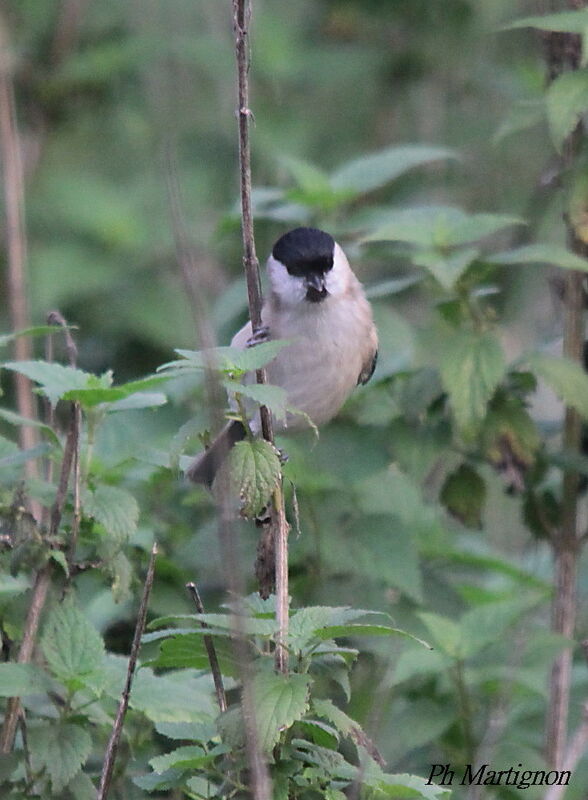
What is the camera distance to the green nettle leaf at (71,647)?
205cm

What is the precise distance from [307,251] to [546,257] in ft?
1.96

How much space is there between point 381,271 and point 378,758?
3859 mm

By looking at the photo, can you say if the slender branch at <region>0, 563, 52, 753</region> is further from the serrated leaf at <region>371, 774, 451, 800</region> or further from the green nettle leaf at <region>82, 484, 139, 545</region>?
the serrated leaf at <region>371, 774, 451, 800</region>

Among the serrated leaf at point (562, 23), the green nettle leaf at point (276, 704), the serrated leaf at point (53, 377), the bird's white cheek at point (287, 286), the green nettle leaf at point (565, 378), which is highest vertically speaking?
the serrated leaf at point (562, 23)

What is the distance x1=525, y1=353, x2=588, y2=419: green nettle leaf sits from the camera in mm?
3102

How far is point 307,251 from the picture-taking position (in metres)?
3.12

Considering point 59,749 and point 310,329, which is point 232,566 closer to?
point 59,749

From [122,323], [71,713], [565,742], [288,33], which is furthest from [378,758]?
[288,33]

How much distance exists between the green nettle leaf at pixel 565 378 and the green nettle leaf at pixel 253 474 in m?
1.35

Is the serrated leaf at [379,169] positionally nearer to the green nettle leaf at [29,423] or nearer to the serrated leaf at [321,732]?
the green nettle leaf at [29,423]

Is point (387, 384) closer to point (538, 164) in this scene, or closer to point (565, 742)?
point (565, 742)

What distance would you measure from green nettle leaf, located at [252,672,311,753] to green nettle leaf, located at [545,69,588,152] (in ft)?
5.85

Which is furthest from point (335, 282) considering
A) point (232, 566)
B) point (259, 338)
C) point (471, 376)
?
point (232, 566)

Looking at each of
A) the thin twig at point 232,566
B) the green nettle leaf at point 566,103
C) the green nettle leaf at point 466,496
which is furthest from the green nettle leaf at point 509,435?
the thin twig at point 232,566
